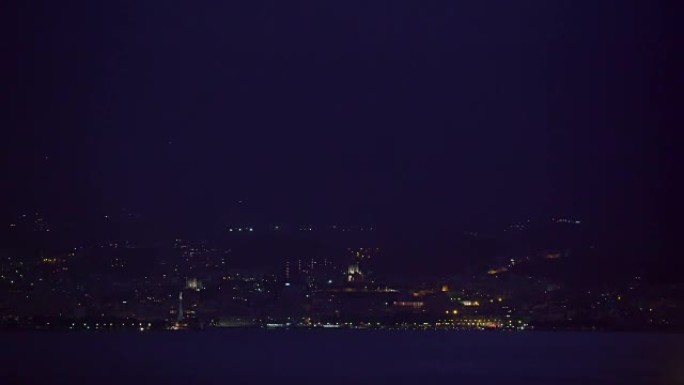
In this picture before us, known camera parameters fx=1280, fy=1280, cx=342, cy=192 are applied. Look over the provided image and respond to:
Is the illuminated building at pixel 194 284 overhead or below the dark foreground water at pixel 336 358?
overhead

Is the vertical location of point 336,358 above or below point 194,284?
below

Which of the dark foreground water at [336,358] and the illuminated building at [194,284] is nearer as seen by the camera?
the dark foreground water at [336,358]

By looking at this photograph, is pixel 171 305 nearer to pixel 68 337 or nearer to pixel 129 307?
pixel 129 307

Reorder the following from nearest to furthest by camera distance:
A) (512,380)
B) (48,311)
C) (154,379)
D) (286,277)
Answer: (154,379)
(512,380)
(48,311)
(286,277)

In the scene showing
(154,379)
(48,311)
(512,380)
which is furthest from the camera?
(48,311)

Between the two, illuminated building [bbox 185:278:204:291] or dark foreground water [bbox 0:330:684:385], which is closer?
dark foreground water [bbox 0:330:684:385]

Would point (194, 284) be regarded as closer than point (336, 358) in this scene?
No

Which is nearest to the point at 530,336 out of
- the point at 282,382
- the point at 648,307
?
the point at 648,307

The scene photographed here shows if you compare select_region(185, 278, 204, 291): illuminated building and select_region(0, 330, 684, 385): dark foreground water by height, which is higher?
select_region(185, 278, 204, 291): illuminated building
